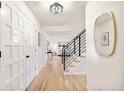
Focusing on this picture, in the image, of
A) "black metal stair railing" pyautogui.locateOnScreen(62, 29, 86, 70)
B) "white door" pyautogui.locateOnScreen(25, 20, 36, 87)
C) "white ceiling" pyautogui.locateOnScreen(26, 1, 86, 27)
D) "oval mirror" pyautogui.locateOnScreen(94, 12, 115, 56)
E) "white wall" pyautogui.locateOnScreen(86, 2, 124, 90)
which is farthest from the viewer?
"black metal stair railing" pyautogui.locateOnScreen(62, 29, 86, 70)

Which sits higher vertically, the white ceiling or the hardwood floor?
the white ceiling

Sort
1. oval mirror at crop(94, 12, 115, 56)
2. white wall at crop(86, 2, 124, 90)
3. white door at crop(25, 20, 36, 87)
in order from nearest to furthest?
white wall at crop(86, 2, 124, 90) < oval mirror at crop(94, 12, 115, 56) < white door at crop(25, 20, 36, 87)

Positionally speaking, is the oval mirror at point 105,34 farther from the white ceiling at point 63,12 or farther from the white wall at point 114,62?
the white ceiling at point 63,12

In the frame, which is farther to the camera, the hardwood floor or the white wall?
the hardwood floor

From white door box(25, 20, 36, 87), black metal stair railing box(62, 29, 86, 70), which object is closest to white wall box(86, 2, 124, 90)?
white door box(25, 20, 36, 87)

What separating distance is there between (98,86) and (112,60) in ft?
2.66


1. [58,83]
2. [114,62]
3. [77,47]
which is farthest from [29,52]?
[77,47]

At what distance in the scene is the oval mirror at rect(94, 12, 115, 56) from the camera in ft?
6.12

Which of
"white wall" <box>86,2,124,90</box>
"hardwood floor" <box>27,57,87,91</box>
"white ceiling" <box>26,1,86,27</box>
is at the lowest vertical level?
"hardwood floor" <box>27,57,87,91</box>

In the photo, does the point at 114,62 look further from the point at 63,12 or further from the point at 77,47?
the point at 77,47

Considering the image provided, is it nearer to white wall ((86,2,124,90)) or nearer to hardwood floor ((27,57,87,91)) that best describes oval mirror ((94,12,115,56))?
white wall ((86,2,124,90))

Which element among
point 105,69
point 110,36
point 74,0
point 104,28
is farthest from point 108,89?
point 74,0

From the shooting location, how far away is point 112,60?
187 centimetres

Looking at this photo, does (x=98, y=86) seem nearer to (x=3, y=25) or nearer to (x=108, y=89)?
(x=108, y=89)
